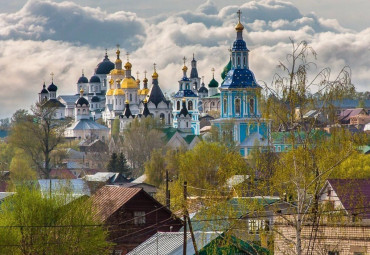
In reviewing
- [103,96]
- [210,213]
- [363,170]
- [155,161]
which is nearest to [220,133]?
[155,161]

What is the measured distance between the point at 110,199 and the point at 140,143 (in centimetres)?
7634

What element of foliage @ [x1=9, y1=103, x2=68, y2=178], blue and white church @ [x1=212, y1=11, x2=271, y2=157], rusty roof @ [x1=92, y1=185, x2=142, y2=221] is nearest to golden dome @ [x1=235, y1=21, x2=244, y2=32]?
blue and white church @ [x1=212, y1=11, x2=271, y2=157]

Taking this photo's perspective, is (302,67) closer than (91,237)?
Yes

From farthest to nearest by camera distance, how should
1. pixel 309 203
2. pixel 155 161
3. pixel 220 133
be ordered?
pixel 220 133, pixel 155 161, pixel 309 203

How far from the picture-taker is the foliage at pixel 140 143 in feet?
358

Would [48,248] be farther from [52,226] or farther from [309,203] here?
[309,203]

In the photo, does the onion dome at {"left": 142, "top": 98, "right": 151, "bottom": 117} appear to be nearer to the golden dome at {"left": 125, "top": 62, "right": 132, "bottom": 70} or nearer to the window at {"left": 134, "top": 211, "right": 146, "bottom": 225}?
the golden dome at {"left": 125, "top": 62, "right": 132, "bottom": 70}

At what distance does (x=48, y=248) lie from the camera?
100 feet

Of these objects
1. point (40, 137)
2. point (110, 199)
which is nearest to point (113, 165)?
point (40, 137)

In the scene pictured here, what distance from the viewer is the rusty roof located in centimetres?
3688

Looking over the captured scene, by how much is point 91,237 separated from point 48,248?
1.06 metres

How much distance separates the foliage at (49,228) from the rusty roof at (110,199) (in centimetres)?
354

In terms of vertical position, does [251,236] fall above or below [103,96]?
below

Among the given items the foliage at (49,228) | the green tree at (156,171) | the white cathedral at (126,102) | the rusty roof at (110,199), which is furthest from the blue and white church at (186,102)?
the foliage at (49,228)
